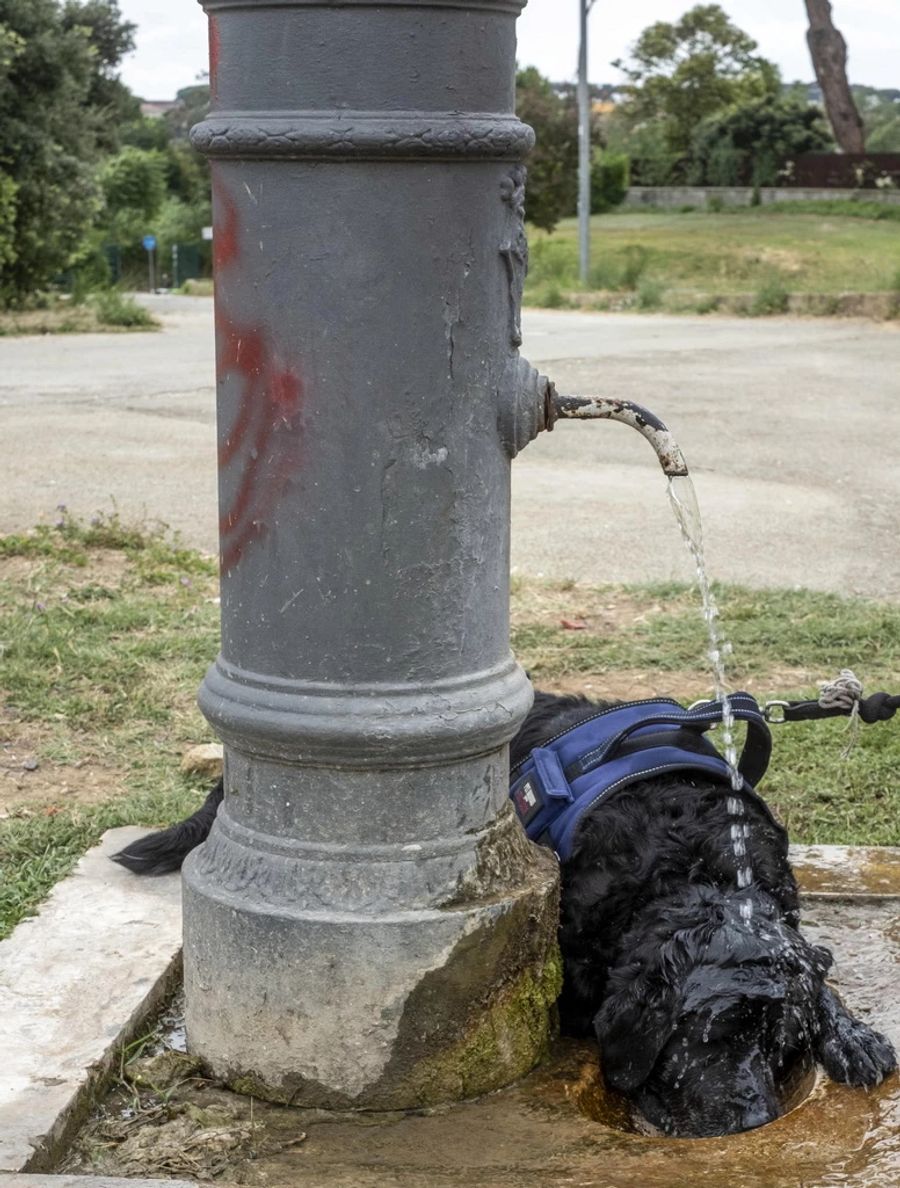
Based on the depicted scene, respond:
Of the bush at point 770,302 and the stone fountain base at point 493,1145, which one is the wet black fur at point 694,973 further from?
the bush at point 770,302

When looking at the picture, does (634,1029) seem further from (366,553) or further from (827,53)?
(827,53)

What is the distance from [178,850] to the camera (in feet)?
10.9

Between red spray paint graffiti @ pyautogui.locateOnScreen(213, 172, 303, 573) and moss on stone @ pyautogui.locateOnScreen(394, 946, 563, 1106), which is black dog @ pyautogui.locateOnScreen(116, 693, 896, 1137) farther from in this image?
red spray paint graffiti @ pyautogui.locateOnScreen(213, 172, 303, 573)

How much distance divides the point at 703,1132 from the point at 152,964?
1.04 metres

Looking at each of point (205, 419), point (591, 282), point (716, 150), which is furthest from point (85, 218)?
point (716, 150)

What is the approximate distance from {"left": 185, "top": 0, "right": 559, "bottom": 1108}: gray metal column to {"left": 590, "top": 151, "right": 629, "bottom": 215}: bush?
148ft

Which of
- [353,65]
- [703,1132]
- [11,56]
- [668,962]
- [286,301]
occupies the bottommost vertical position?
[703,1132]

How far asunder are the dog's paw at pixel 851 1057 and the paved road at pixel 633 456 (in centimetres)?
404

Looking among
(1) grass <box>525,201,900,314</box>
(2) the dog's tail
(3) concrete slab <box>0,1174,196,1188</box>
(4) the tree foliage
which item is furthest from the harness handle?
(4) the tree foliage

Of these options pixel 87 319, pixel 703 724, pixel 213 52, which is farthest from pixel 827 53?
pixel 213 52

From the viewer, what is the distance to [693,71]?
5556cm

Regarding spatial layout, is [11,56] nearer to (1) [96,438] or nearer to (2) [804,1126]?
(1) [96,438]

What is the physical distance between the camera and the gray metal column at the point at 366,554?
2.27m

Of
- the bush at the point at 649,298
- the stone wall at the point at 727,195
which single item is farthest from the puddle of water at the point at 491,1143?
the stone wall at the point at 727,195
